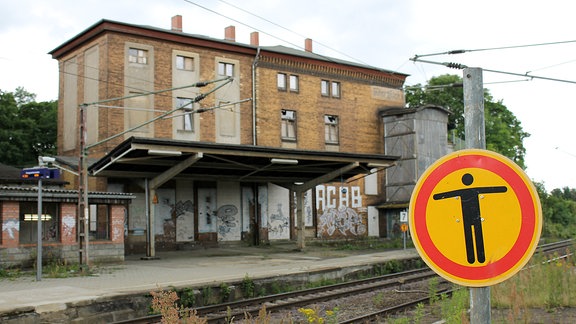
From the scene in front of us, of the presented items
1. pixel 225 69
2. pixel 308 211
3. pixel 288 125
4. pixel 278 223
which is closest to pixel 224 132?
pixel 225 69

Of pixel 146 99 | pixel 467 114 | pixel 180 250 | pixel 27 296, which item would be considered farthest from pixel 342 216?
pixel 467 114

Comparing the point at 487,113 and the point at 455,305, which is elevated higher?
the point at 487,113

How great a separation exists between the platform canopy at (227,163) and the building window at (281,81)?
267 inches

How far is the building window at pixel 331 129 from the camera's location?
1460 inches

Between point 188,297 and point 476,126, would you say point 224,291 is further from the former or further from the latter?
point 476,126

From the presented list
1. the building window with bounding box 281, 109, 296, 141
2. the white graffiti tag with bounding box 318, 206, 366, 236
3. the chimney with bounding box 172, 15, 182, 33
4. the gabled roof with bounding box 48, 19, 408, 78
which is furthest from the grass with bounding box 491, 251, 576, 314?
the chimney with bounding box 172, 15, 182, 33

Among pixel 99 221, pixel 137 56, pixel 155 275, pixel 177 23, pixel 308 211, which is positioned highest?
pixel 177 23

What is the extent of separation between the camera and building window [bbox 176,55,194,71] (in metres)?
31.0

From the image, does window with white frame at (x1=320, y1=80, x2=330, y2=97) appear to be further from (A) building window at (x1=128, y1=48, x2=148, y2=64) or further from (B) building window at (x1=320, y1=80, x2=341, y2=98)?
(A) building window at (x1=128, y1=48, x2=148, y2=64)

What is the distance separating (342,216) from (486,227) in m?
35.1

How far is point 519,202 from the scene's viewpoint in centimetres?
280

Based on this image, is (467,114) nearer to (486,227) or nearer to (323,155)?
(486,227)

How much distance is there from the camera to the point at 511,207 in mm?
2811

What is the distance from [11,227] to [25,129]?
2746 centimetres
